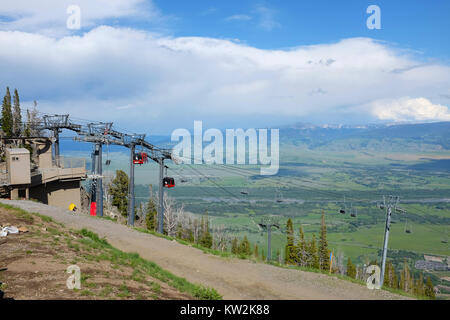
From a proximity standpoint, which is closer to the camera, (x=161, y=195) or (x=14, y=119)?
(x=161, y=195)

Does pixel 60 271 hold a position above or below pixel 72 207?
above

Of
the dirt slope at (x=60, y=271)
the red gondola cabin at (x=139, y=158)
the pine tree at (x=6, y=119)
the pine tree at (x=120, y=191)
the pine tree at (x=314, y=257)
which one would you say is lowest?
the pine tree at (x=314, y=257)

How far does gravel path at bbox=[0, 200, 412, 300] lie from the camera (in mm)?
15516

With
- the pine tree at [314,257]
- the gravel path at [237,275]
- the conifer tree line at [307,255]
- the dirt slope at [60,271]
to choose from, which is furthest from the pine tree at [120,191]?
the dirt slope at [60,271]

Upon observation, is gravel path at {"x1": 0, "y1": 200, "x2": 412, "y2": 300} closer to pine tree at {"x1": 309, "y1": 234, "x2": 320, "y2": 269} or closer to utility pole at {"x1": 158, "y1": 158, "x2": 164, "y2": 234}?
utility pole at {"x1": 158, "y1": 158, "x2": 164, "y2": 234}

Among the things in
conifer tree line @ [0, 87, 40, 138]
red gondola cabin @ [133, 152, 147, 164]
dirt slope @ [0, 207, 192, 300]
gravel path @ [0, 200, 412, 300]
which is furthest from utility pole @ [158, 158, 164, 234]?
conifer tree line @ [0, 87, 40, 138]

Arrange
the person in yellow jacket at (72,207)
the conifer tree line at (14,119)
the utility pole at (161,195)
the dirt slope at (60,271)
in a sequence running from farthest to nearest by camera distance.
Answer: the conifer tree line at (14,119) < the person in yellow jacket at (72,207) < the utility pole at (161,195) < the dirt slope at (60,271)

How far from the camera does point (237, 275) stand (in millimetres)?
17406

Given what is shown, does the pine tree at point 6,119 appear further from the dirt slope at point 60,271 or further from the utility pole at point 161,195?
the dirt slope at point 60,271

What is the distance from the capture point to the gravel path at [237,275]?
611 inches

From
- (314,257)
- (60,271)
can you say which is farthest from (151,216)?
(60,271)

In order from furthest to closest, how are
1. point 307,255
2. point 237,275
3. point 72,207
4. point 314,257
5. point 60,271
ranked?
point 307,255 → point 314,257 → point 72,207 → point 237,275 → point 60,271

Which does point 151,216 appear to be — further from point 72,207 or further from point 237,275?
point 237,275
